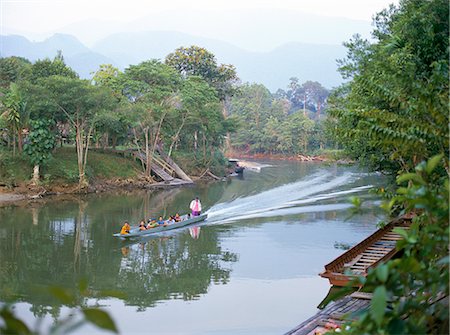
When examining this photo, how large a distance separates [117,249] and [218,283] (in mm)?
4110

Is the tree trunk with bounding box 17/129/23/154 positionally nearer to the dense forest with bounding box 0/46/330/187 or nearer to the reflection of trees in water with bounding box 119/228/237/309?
the dense forest with bounding box 0/46/330/187

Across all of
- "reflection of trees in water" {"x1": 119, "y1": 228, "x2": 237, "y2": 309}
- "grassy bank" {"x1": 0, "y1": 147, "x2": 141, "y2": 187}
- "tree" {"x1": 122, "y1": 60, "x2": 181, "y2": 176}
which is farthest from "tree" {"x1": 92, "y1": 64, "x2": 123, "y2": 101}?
"reflection of trees in water" {"x1": 119, "y1": 228, "x2": 237, "y2": 309}

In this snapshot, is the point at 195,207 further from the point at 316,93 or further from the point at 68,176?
the point at 316,93

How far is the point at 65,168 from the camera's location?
87.2ft

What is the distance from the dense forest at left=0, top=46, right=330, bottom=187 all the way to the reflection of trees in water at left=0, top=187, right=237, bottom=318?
4.63m

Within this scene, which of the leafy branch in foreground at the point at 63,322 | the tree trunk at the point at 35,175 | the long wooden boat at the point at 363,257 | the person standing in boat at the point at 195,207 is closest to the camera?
the leafy branch in foreground at the point at 63,322

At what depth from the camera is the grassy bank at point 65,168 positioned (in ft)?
80.9

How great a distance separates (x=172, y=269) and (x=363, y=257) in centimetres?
474

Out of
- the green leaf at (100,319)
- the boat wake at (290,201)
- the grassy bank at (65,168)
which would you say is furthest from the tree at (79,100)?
the green leaf at (100,319)

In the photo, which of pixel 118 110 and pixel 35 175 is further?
pixel 118 110

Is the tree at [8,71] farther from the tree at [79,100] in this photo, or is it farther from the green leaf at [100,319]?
the green leaf at [100,319]

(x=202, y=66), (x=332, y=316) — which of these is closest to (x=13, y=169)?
(x=332, y=316)

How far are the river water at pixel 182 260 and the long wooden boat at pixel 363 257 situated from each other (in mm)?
922

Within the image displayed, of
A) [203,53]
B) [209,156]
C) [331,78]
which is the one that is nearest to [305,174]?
[209,156]
